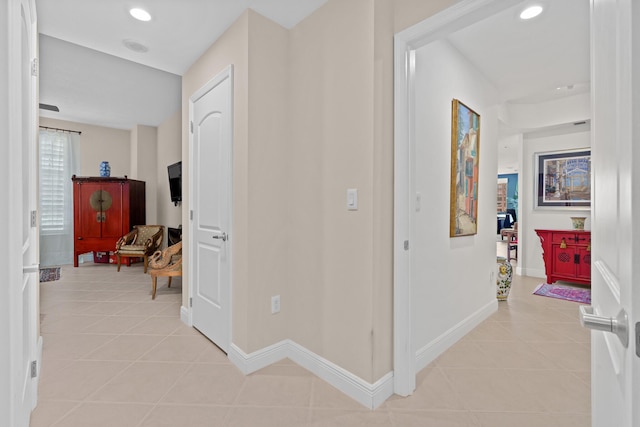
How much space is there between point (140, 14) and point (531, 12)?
2668mm

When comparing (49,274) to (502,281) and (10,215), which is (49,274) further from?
(502,281)

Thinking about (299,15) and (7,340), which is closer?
(7,340)

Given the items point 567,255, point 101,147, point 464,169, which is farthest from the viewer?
point 101,147

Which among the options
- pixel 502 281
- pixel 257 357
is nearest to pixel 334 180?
pixel 257 357

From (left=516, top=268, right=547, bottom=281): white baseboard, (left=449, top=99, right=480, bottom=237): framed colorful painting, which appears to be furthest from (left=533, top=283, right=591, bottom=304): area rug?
(left=449, top=99, right=480, bottom=237): framed colorful painting

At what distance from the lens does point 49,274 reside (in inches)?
191

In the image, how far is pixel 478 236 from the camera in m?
2.96

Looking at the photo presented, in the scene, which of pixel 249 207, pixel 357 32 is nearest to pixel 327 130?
pixel 357 32

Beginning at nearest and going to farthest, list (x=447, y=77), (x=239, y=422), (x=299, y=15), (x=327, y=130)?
(x=239, y=422), (x=327, y=130), (x=299, y=15), (x=447, y=77)

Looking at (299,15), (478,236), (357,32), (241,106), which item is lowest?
(478,236)

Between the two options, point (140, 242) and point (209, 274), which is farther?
point (140, 242)

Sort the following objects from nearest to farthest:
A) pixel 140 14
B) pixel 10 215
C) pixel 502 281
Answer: pixel 10 215 → pixel 140 14 → pixel 502 281

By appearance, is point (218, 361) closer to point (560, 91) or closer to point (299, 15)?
point (299, 15)

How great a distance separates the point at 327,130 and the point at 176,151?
4323 mm
